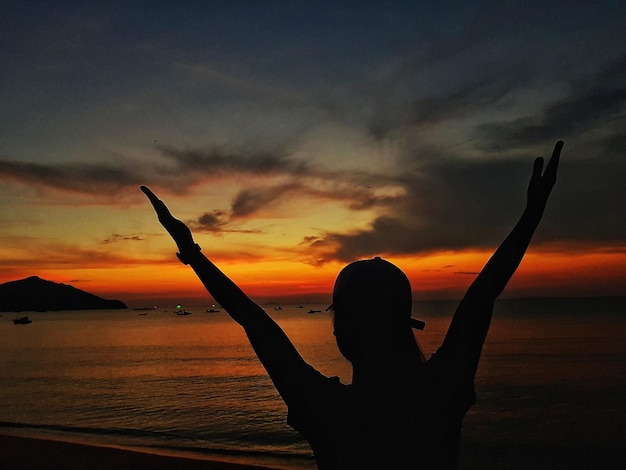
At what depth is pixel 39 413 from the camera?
2000 centimetres

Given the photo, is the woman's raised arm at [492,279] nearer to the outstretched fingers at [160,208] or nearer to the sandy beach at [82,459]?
the outstretched fingers at [160,208]

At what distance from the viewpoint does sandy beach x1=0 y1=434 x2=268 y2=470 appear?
11.1 m

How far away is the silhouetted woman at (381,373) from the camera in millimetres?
1042

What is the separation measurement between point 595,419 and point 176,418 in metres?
14.8

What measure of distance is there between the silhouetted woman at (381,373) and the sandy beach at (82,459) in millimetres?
11252

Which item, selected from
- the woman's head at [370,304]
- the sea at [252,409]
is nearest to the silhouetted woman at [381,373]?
the woman's head at [370,304]

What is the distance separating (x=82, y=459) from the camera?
11641mm

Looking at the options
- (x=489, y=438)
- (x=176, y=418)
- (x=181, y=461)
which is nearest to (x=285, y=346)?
(x=181, y=461)

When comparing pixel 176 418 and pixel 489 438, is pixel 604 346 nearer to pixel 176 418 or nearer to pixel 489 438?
pixel 489 438

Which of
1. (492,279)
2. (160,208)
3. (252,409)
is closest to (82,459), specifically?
(252,409)

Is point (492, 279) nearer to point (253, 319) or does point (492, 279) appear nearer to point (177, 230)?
point (253, 319)

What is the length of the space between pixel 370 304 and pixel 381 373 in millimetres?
141

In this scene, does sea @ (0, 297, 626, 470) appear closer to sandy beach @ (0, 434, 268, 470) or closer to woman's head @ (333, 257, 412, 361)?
sandy beach @ (0, 434, 268, 470)

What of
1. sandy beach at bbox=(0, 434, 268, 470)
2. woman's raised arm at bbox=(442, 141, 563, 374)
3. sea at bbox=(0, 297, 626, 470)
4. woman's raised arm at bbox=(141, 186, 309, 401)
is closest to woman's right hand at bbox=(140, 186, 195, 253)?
woman's raised arm at bbox=(141, 186, 309, 401)
